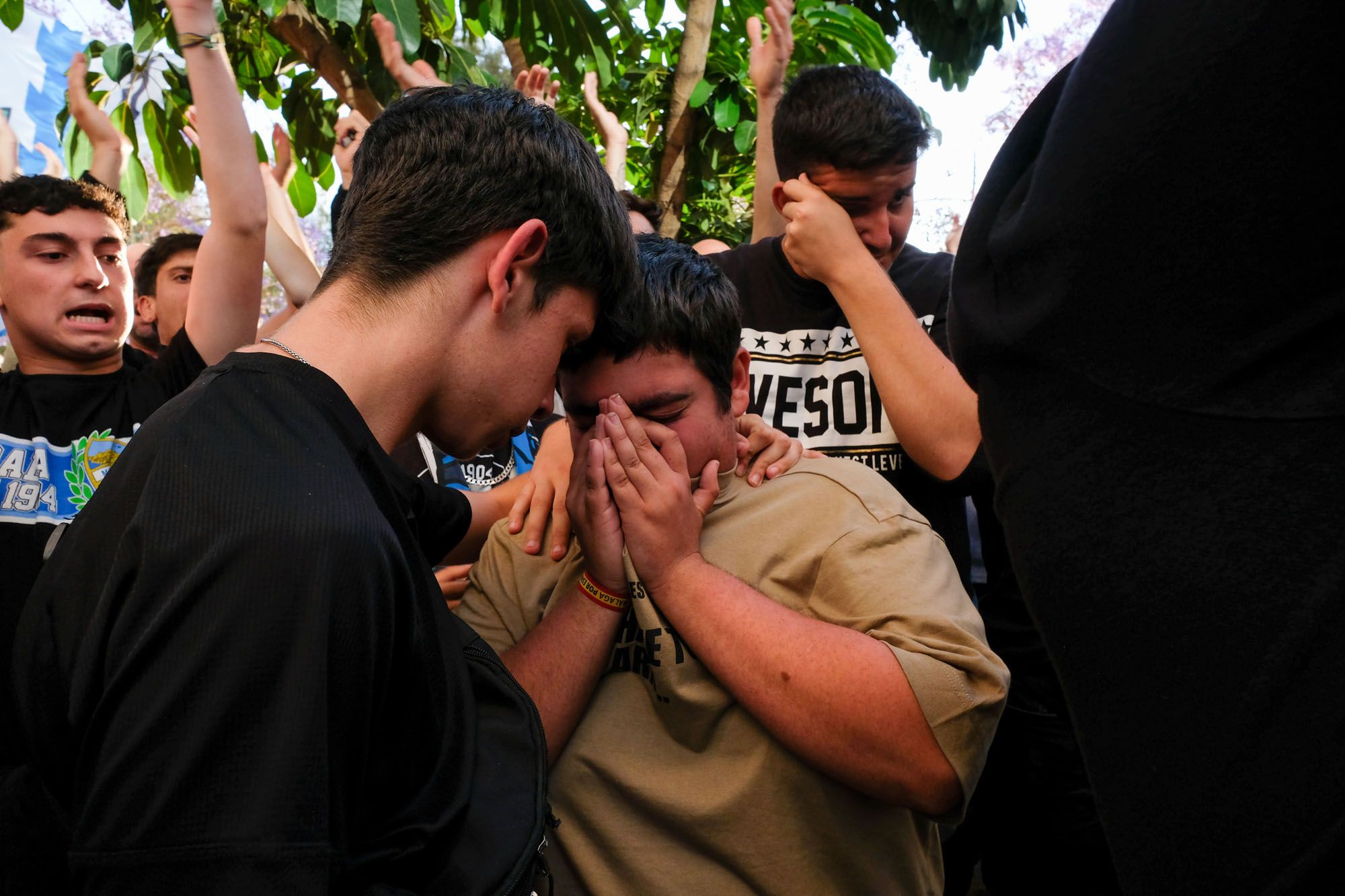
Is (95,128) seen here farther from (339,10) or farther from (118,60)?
(339,10)

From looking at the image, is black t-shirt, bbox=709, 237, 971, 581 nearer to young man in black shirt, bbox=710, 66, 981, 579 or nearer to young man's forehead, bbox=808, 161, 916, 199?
young man in black shirt, bbox=710, 66, 981, 579

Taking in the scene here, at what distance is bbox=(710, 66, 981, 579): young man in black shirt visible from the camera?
6.62ft

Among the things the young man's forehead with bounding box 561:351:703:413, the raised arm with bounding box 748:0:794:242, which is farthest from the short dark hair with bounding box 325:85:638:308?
the raised arm with bounding box 748:0:794:242

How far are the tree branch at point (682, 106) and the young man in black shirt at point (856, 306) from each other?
6.81 ft

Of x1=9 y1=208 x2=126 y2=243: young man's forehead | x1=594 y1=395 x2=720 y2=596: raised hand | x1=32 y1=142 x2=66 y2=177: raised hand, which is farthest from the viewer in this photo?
x1=32 y1=142 x2=66 y2=177: raised hand

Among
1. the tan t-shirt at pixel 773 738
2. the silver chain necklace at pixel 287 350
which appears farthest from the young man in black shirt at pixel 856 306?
the silver chain necklace at pixel 287 350

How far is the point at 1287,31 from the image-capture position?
2.23 ft

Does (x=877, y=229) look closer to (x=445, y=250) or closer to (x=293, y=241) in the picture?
(x=445, y=250)

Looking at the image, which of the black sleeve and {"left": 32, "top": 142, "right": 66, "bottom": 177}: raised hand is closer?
the black sleeve

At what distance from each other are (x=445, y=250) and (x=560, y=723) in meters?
0.73

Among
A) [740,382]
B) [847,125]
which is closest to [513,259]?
[740,382]

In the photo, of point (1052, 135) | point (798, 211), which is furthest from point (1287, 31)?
point (798, 211)

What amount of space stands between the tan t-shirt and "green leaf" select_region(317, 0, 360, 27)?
200cm

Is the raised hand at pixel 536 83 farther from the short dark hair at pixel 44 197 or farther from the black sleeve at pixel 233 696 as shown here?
the black sleeve at pixel 233 696
